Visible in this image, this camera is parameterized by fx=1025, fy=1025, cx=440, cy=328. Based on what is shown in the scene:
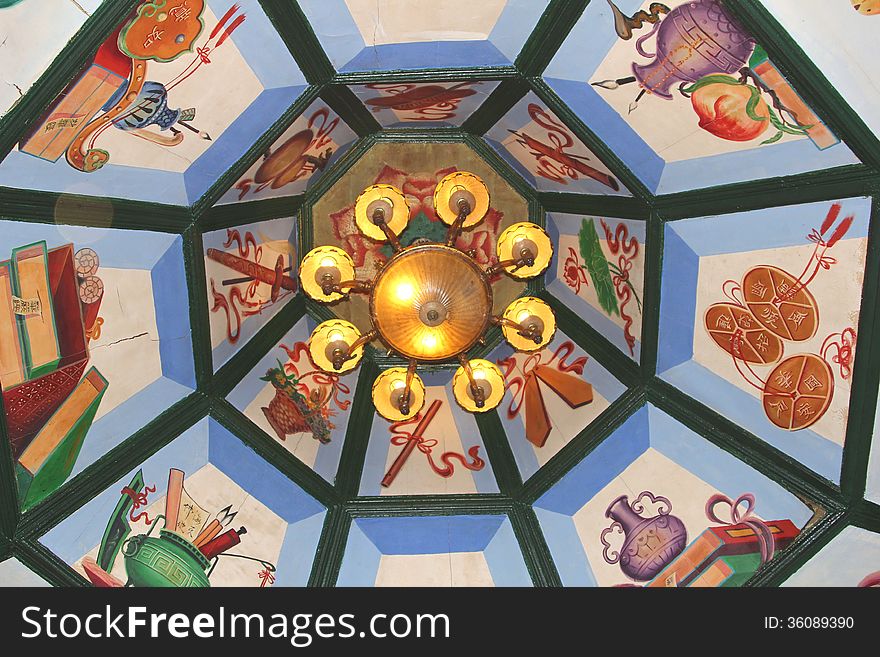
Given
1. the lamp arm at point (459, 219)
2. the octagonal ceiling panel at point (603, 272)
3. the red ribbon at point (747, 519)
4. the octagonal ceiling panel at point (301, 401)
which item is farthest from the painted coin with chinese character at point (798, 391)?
the octagonal ceiling panel at point (301, 401)

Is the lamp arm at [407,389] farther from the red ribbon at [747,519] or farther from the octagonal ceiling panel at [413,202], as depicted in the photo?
the red ribbon at [747,519]

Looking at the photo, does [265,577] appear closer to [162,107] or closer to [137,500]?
[137,500]

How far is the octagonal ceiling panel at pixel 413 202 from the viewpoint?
24.7 ft

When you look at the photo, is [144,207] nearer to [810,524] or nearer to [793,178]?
[793,178]

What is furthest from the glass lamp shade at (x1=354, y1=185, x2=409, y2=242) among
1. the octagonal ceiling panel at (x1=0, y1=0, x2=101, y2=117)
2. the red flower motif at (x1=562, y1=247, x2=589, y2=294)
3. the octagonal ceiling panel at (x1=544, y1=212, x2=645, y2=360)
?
the red flower motif at (x1=562, y1=247, x2=589, y2=294)

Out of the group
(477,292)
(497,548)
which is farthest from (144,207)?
(497,548)

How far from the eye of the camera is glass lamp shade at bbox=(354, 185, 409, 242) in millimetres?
5742

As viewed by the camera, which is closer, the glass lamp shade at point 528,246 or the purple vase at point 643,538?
the glass lamp shade at point 528,246

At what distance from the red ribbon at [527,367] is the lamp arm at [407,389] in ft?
6.25

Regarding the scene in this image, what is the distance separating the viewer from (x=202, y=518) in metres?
6.90

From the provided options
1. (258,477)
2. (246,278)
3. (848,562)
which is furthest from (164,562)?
(848,562)

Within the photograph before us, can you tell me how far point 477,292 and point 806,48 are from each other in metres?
2.10

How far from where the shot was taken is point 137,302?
641 cm

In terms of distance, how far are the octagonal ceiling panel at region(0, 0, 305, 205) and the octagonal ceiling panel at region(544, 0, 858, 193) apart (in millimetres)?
1761
